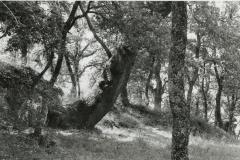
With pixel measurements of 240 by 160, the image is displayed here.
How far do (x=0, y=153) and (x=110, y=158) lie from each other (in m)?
4.04

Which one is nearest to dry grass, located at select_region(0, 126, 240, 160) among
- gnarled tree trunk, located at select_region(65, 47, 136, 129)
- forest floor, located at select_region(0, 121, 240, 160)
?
forest floor, located at select_region(0, 121, 240, 160)

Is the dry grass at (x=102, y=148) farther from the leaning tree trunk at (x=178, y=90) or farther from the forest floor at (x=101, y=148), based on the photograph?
the leaning tree trunk at (x=178, y=90)

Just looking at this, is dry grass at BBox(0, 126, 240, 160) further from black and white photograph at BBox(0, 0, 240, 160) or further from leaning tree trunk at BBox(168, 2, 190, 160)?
leaning tree trunk at BBox(168, 2, 190, 160)

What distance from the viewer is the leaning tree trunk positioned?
1019 centimetres

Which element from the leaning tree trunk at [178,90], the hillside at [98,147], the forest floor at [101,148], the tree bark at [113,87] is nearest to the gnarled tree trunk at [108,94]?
the tree bark at [113,87]

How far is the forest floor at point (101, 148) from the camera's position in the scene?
37.2ft

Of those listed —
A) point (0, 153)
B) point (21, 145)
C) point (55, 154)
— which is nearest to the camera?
point (0, 153)

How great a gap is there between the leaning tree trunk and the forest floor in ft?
11.0

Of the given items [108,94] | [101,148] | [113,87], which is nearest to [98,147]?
[101,148]

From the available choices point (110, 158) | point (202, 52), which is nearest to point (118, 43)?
point (110, 158)

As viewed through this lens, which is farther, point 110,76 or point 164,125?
point 164,125

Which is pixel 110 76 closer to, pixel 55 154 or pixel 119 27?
pixel 119 27

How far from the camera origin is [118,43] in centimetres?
1933

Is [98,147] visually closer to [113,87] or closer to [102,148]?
[102,148]
